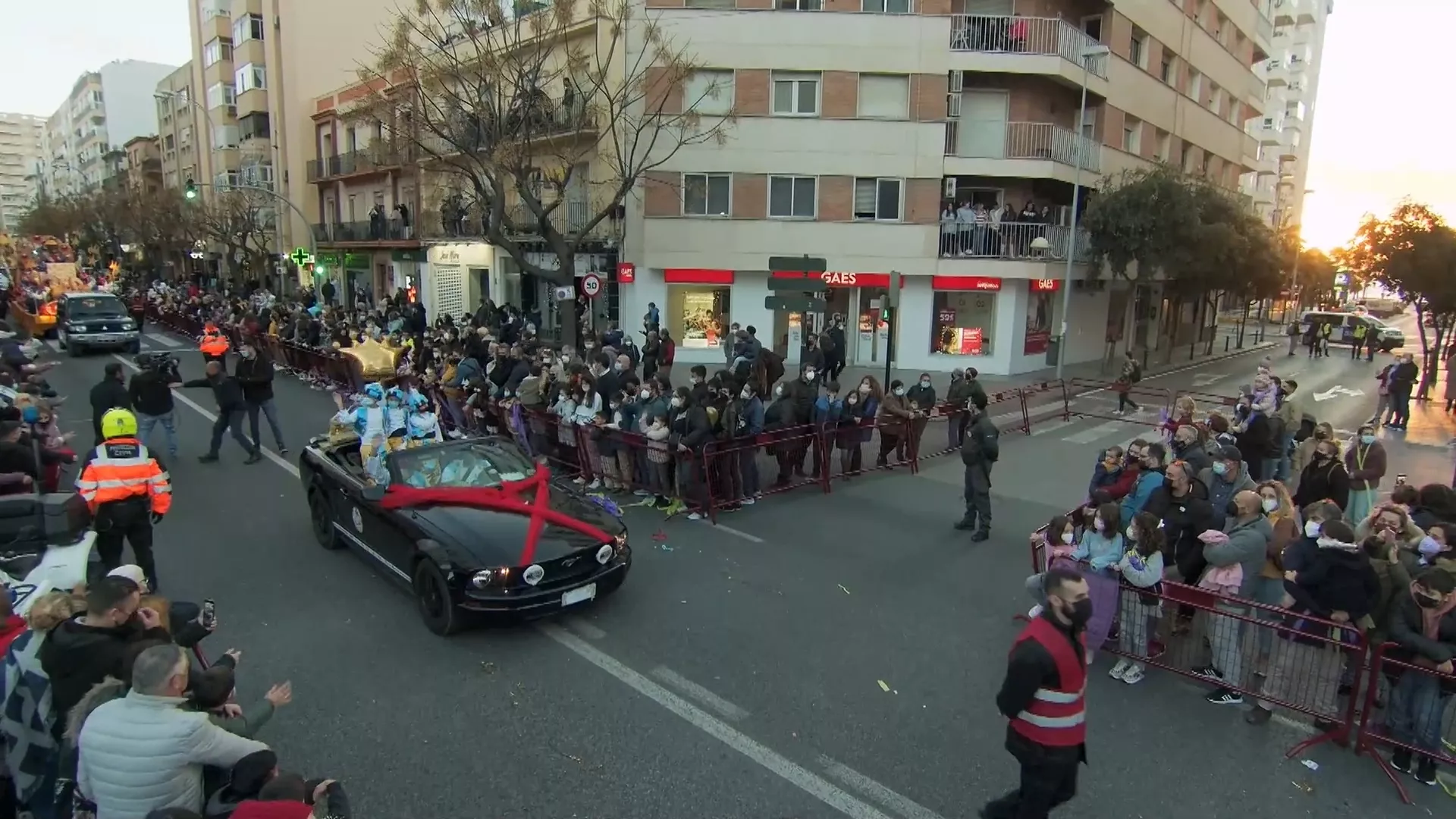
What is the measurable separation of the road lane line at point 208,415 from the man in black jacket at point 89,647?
8.93m

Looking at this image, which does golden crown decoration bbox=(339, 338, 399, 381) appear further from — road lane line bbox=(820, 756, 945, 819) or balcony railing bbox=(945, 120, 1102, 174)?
balcony railing bbox=(945, 120, 1102, 174)

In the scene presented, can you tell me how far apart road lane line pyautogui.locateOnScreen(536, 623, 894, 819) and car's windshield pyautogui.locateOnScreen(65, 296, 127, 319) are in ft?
78.7

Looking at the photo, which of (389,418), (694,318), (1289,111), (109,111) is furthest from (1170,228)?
(109,111)

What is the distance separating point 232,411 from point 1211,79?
38.5 m

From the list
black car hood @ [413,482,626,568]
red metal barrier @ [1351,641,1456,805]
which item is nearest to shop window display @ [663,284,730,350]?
black car hood @ [413,482,626,568]

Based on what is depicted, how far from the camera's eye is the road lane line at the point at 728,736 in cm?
495

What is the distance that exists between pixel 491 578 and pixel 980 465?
5757 millimetres

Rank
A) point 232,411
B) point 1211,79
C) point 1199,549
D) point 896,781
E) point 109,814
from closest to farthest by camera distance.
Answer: point 109,814
point 896,781
point 1199,549
point 232,411
point 1211,79

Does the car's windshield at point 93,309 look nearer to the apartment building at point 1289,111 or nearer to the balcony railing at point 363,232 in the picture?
the balcony railing at point 363,232

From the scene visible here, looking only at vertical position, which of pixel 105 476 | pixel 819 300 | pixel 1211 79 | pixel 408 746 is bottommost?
pixel 408 746

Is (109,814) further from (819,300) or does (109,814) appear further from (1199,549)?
(819,300)

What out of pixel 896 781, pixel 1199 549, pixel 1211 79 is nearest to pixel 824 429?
pixel 1199 549

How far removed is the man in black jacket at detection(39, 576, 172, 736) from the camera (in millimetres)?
3781

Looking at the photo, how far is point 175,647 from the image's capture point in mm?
3314
